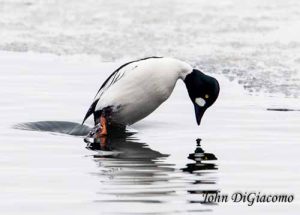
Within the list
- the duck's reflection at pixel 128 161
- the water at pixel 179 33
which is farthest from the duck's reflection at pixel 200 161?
the water at pixel 179 33

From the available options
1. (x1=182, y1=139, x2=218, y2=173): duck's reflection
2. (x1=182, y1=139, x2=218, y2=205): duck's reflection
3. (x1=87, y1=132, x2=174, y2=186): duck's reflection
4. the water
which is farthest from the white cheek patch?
the water

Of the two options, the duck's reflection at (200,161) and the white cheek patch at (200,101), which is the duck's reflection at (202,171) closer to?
the duck's reflection at (200,161)

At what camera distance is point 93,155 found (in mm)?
8023

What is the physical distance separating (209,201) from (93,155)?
1.99 metres

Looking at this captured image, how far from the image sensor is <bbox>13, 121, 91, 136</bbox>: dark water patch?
948 cm

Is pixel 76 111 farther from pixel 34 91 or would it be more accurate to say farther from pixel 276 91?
pixel 276 91

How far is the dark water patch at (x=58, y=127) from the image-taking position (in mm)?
9484

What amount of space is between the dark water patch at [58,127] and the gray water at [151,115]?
0.06 feet

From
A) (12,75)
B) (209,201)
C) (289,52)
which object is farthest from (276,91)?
(209,201)

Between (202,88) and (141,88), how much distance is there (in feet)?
2.17

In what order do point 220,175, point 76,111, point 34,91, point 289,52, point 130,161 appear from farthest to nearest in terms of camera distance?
point 289,52
point 34,91
point 76,111
point 130,161
point 220,175

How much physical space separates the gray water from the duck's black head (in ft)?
0.68

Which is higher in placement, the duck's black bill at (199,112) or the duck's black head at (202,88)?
the duck's black head at (202,88)

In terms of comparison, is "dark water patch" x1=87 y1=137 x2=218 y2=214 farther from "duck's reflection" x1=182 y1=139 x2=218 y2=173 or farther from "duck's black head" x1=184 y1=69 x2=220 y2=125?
"duck's black head" x1=184 y1=69 x2=220 y2=125
